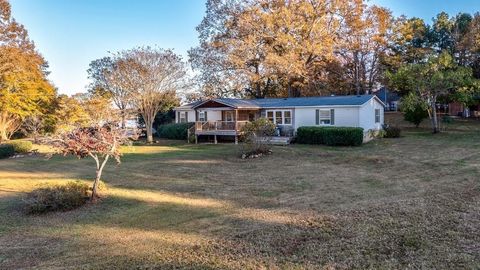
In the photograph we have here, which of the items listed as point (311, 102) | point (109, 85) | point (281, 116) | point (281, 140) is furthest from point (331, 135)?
point (109, 85)

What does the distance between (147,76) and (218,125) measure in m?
6.66

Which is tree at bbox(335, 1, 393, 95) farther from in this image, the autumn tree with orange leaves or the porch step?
the porch step

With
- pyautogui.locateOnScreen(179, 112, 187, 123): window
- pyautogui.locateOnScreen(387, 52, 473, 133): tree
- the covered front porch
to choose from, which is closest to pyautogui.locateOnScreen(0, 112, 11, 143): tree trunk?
pyautogui.locateOnScreen(179, 112, 187, 123): window

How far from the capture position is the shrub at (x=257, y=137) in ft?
59.5

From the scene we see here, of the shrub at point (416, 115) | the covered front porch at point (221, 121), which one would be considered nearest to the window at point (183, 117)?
the covered front porch at point (221, 121)

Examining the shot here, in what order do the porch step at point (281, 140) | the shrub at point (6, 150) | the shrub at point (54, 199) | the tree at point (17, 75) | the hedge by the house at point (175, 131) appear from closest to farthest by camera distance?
1. the shrub at point (54, 199)
2. the shrub at point (6, 150)
3. the porch step at point (281, 140)
4. the tree at point (17, 75)
5. the hedge by the house at point (175, 131)

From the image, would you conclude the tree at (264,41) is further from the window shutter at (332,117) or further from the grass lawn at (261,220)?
the grass lawn at (261,220)

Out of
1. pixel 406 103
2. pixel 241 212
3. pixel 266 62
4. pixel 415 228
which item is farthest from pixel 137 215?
pixel 266 62

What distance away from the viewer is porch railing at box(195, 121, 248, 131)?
26.1 metres

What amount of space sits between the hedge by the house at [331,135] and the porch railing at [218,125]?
4.46 meters

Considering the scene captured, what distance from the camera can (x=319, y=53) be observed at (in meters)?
33.1

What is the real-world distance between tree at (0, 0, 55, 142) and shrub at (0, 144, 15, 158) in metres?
7.08

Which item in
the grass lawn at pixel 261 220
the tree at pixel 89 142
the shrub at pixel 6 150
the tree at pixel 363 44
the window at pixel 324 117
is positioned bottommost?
the grass lawn at pixel 261 220

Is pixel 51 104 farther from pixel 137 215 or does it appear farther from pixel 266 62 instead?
pixel 137 215
